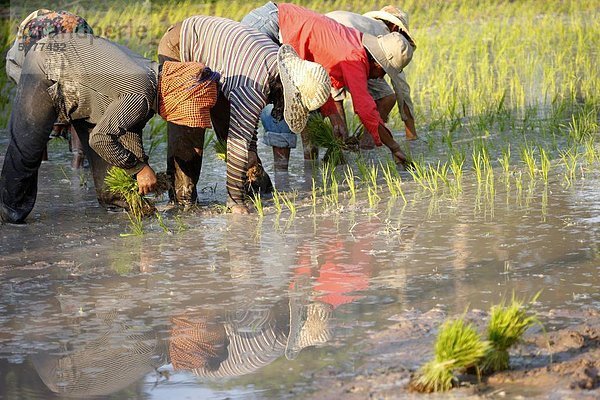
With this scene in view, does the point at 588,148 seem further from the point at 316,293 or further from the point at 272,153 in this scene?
the point at 316,293

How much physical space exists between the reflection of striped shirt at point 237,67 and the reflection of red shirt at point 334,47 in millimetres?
690

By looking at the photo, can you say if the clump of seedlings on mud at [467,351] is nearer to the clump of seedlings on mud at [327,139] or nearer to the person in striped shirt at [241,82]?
the person in striped shirt at [241,82]

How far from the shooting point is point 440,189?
583 centimetres

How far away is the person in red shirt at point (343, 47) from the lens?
603 cm

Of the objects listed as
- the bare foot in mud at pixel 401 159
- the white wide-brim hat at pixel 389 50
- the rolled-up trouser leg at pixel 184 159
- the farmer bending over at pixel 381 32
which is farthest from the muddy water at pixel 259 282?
the farmer bending over at pixel 381 32

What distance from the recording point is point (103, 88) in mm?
5031

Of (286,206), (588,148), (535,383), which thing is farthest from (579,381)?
(588,148)

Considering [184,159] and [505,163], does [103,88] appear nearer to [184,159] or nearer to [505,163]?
[184,159]

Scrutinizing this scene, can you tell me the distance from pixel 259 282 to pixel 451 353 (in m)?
1.42

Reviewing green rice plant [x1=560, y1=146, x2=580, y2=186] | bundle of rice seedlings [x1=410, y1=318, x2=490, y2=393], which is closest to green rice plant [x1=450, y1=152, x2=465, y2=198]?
green rice plant [x1=560, y1=146, x2=580, y2=186]

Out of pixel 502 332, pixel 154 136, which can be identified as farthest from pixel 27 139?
pixel 502 332

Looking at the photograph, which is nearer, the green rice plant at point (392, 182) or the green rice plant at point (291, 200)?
the green rice plant at point (291, 200)

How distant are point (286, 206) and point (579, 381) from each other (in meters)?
2.84

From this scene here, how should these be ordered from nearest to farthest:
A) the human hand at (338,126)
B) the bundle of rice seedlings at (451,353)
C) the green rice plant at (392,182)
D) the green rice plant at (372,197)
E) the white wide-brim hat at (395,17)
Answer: the bundle of rice seedlings at (451,353) < the green rice plant at (372,197) < the green rice plant at (392,182) < the human hand at (338,126) < the white wide-brim hat at (395,17)
